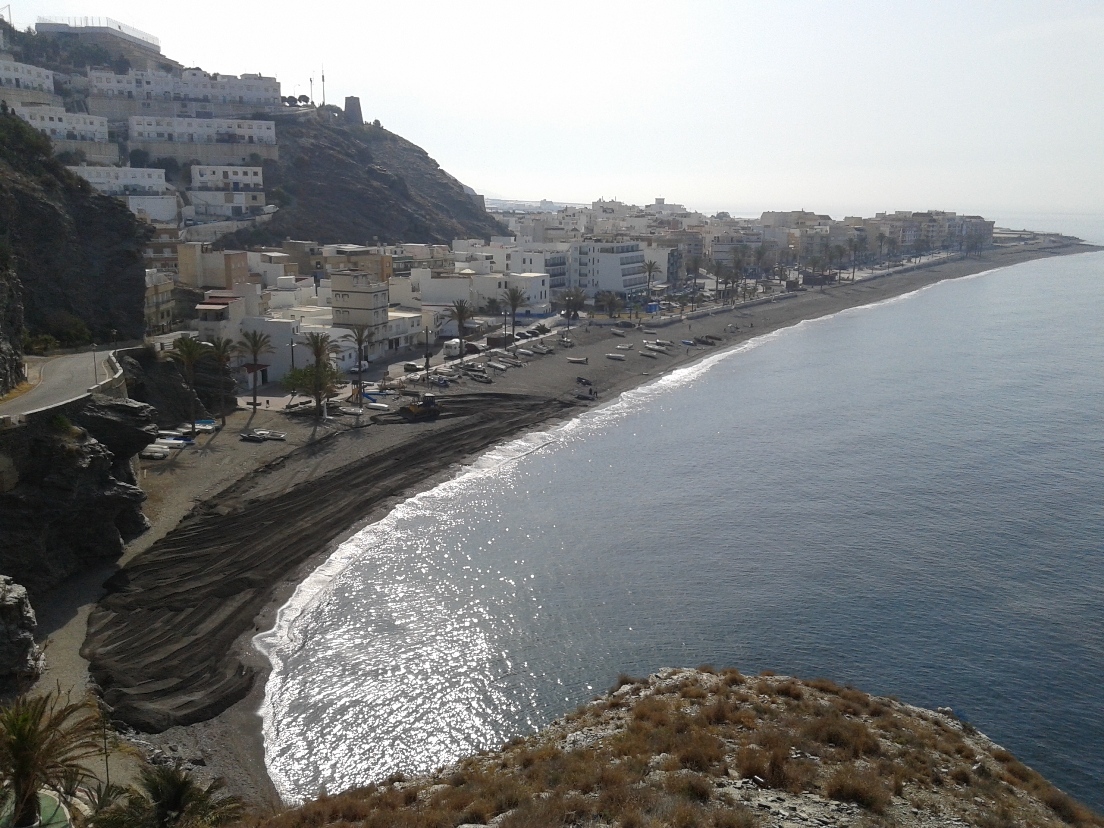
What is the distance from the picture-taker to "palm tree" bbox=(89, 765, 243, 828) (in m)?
12.4

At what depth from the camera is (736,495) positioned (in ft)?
111

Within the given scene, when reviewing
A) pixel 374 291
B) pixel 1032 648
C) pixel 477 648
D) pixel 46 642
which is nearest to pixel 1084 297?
pixel 374 291

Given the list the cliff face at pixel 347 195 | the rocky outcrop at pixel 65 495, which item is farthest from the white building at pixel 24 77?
the rocky outcrop at pixel 65 495

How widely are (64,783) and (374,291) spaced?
3933cm

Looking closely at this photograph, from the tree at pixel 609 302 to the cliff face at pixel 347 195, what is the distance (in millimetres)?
26298

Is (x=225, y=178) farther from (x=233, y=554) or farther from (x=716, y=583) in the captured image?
(x=716, y=583)

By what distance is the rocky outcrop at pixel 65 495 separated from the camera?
2214cm

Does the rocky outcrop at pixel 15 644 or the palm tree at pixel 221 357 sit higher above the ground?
the palm tree at pixel 221 357

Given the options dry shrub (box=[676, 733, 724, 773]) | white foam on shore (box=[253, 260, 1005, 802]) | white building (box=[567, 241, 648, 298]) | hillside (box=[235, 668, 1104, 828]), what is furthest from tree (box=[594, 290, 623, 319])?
dry shrub (box=[676, 733, 724, 773])

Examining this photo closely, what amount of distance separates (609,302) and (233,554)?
4985cm

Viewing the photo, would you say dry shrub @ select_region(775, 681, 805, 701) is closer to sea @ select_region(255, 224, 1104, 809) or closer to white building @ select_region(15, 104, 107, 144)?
sea @ select_region(255, 224, 1104, 809)

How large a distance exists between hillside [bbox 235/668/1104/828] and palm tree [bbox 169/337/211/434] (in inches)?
944

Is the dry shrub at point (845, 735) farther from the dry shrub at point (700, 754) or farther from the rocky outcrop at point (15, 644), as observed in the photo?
the rocky outcrop at point (15, 644)

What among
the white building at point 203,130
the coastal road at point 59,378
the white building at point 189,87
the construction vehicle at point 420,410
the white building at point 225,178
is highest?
the white building at point 189,87
